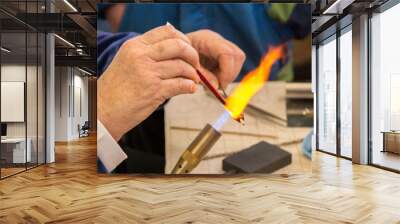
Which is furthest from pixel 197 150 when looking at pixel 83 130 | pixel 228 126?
pixel 83 130

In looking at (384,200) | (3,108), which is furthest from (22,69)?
(384,200)

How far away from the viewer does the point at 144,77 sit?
21.0 ft

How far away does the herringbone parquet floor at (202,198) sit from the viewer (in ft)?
13.6

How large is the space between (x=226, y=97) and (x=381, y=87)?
338 cm

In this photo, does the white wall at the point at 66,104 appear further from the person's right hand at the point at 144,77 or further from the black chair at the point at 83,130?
the person's right hand at the point at 144,77

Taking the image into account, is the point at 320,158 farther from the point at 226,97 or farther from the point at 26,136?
the point at 26,136

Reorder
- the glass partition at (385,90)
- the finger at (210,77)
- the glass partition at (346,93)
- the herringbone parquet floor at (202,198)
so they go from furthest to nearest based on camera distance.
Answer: the glass partition at (346,93) < the glass partition at (385,90) < the finger at (210,77) < the herringbone parquet floor at (202,198)

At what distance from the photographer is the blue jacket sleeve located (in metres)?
6.68

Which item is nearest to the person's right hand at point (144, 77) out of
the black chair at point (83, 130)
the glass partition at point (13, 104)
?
the glass partition at point (13, 104)

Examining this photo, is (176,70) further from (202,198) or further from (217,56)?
(202,198)

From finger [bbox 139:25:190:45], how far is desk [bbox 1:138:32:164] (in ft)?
9.31

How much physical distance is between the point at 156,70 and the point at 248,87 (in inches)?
58.9

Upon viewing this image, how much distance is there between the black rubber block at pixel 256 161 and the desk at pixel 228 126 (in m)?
0.12


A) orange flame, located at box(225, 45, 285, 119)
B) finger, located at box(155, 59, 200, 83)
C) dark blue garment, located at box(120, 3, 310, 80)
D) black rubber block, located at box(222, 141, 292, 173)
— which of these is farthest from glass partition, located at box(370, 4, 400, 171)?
finger, located at box(155, 59, 200, 83)
